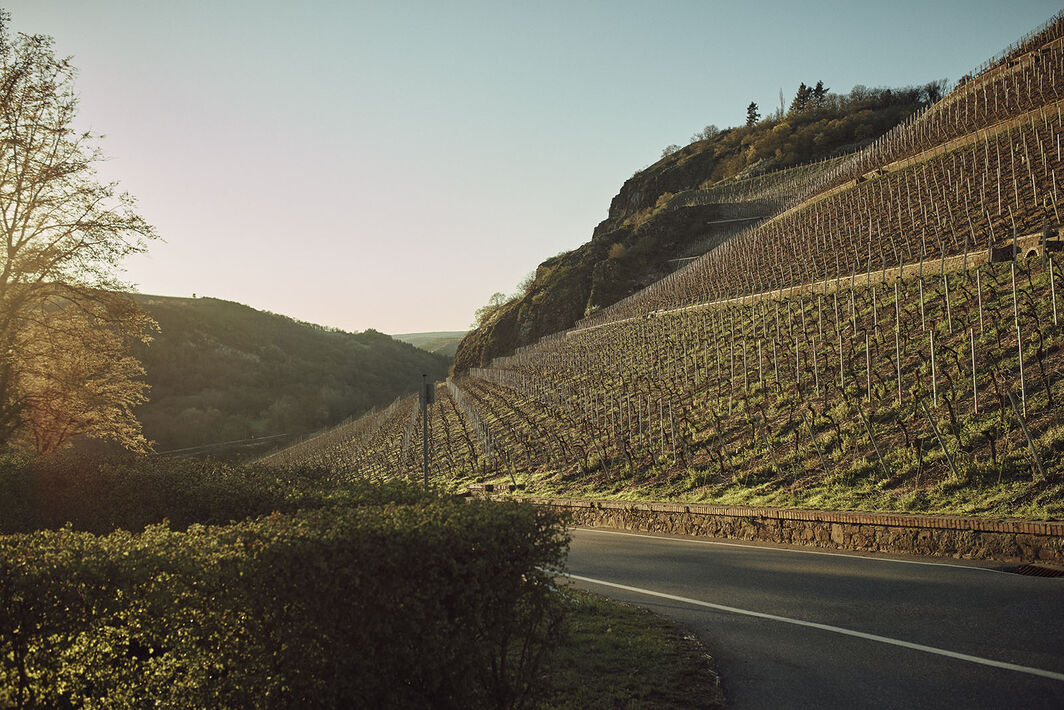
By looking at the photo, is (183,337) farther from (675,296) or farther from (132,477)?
(132,477)

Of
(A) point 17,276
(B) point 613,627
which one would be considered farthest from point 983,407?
(A) point 17,276

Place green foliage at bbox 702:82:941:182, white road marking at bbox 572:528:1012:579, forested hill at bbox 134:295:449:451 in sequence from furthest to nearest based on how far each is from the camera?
green foliage at bbox 702:82:941:182 → forested hill at bbox 134:295:449:451 → white road marking at bbox 572:528:1012:579

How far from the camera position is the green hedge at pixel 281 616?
4.00 metres

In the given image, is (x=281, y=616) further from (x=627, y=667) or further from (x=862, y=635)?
(x=862, y=635)

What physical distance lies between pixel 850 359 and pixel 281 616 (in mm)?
16082

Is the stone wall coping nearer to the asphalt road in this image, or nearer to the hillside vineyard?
the asphalt road

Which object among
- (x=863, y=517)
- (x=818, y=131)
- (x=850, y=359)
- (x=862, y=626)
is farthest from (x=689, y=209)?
(x=862, y=626)

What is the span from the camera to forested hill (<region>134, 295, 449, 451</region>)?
3469 inches

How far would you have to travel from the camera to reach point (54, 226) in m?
19.3

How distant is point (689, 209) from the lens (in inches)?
3140

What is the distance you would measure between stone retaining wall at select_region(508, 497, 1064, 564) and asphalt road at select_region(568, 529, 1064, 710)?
541 mm

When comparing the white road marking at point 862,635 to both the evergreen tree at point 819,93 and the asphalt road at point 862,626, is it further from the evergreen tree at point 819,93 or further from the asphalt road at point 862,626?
the evergreen tree at point 819,93

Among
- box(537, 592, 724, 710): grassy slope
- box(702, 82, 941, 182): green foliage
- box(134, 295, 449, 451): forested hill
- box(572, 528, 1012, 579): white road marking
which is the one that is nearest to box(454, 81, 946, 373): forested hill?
box(702, 82, 941, 182): green foliage

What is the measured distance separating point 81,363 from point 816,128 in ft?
330
